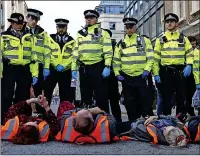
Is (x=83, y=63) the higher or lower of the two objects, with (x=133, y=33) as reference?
lower

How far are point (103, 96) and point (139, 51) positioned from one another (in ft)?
2.71

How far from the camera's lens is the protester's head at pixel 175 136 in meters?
4.65

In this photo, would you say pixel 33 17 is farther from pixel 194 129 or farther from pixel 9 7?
pixel 9 7

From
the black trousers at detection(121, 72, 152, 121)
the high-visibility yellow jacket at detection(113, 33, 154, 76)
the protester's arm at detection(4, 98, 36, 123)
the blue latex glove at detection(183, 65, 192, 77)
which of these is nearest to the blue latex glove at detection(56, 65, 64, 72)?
the high-visibility yellow jacket at detection(113, 33, 154, 76)

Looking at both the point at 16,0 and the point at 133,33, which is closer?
the point at 133,33

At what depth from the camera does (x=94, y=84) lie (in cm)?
608

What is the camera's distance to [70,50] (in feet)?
20.8

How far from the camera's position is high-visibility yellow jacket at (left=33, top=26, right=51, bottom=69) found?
618 cm

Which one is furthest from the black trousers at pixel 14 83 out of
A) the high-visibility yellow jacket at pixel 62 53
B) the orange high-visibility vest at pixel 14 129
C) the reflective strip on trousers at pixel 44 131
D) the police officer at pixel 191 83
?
the police officer at pixel 191 83

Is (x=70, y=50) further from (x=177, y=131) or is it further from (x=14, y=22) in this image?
(x=177, y=131)

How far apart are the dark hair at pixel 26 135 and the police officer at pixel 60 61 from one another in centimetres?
153

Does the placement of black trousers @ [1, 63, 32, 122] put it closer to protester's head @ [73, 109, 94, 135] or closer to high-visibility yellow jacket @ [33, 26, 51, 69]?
high-visibility yellow jacket @ [33, 26, 51, 69]

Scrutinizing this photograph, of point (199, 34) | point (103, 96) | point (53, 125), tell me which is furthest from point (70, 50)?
point (199, 34)

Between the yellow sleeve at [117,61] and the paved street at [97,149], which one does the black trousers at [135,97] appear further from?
the paved street at [97,149]
